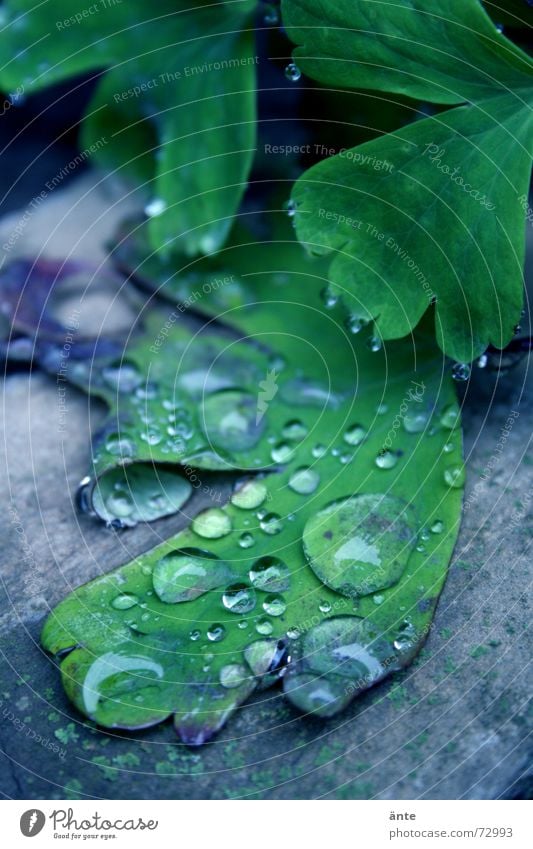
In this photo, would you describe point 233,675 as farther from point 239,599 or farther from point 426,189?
point 426,189

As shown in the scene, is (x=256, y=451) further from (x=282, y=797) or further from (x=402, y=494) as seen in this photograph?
(x=282, y=797)

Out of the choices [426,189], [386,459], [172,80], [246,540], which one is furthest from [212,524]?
[172,80]

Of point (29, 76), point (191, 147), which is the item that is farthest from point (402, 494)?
point (29, 76)

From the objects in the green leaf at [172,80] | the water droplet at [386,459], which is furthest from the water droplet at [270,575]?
the green leaf at [172,80]
